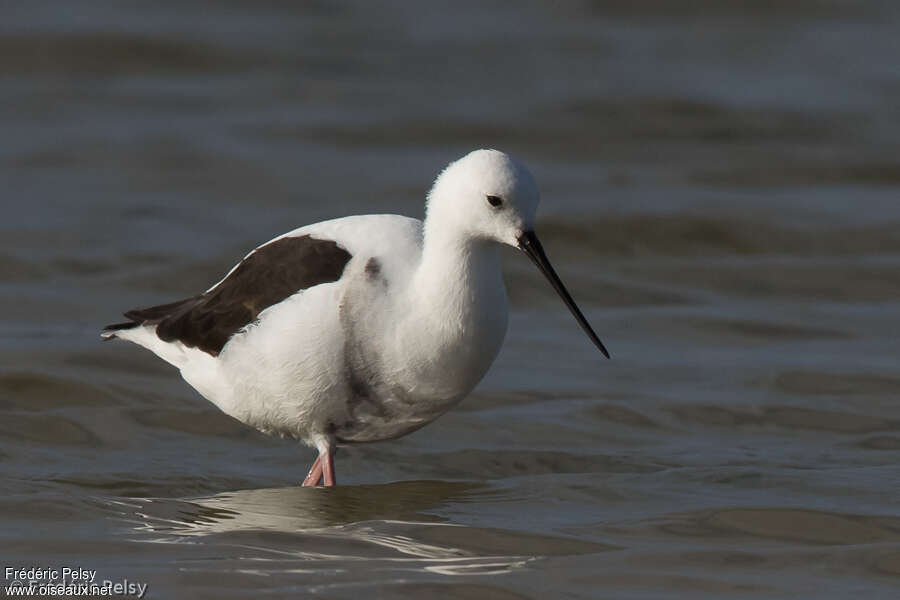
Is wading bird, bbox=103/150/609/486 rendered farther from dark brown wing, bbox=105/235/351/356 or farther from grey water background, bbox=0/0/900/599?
grey water background, bbox=0/0/900/599

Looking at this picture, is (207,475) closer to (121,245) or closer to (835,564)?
(835,564)

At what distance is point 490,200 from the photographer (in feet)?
20.6

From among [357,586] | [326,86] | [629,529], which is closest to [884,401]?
[629,529]

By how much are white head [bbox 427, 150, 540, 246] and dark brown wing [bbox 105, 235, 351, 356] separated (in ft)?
1.74

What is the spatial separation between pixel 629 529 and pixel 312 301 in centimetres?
162

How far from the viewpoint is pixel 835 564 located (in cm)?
600

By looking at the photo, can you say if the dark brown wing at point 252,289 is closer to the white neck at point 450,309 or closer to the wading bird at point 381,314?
the wading bird at point 381,314

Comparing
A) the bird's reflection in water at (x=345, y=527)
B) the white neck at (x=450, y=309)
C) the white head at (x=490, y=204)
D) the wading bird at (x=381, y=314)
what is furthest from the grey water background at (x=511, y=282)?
the white head at (x=490, y=204)

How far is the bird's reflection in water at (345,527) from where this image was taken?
19.3ft

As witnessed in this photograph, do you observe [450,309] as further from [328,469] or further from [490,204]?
[328,469]

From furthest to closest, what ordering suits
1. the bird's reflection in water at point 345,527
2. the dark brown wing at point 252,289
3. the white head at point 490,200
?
1. the dark brown wing at point 252,289
2. the white head at point 490,200
3. the bird's reflection in water at point 345,527

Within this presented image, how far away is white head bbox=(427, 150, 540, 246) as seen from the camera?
6266 mm

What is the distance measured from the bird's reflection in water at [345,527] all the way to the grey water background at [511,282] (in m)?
0.02

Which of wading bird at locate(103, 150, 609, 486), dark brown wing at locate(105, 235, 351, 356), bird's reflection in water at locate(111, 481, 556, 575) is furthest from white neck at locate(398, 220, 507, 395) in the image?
bird's reflection in water at locate(111, 481, 556, 575)
